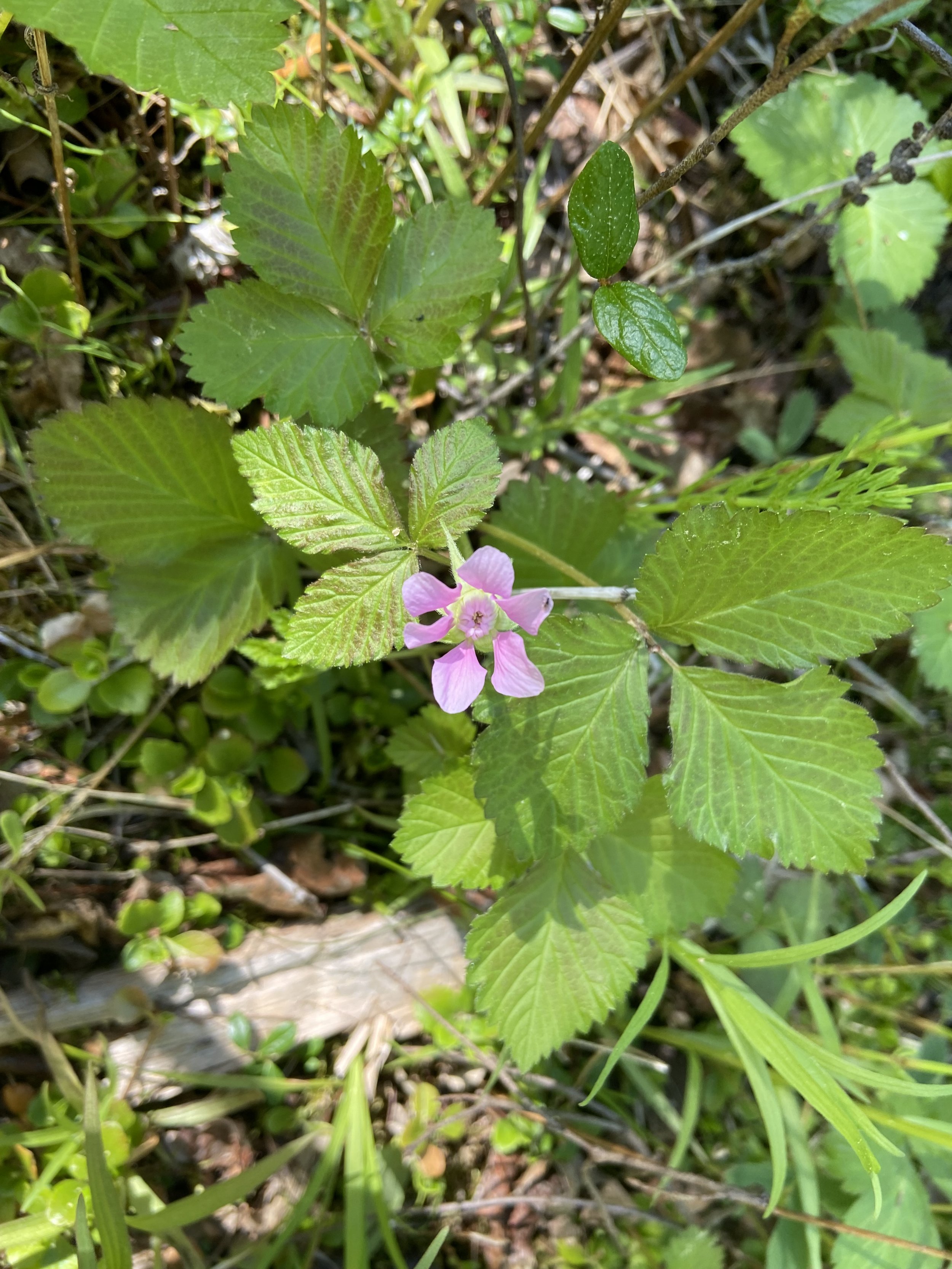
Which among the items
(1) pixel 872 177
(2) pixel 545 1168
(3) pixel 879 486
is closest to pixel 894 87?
(1) pixel 872 177

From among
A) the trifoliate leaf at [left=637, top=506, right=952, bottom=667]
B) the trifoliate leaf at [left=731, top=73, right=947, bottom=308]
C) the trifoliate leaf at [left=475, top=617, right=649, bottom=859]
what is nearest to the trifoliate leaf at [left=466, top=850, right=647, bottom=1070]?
the trifoliate leaf at [left=475, top=617, right=649, bottom=859]

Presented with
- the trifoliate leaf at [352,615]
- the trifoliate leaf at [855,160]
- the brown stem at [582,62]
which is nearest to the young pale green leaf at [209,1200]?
the trifoliate leaf at [352,615]

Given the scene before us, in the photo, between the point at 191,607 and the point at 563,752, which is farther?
the point at 191,607

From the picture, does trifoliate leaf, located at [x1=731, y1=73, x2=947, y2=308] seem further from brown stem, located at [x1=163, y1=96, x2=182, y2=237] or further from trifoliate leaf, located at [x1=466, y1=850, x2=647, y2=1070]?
trifoliate leaf, located at [x1=466, y1=850, x2=647, y2=1070]

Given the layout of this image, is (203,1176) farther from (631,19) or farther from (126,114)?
(631,19)

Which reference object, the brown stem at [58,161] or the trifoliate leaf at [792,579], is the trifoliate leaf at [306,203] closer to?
the brown stem at [58,161]

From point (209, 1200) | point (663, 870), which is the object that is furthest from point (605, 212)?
point (209, 1200)

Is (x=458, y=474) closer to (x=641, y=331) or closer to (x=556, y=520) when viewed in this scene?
(x=641, y=331)
